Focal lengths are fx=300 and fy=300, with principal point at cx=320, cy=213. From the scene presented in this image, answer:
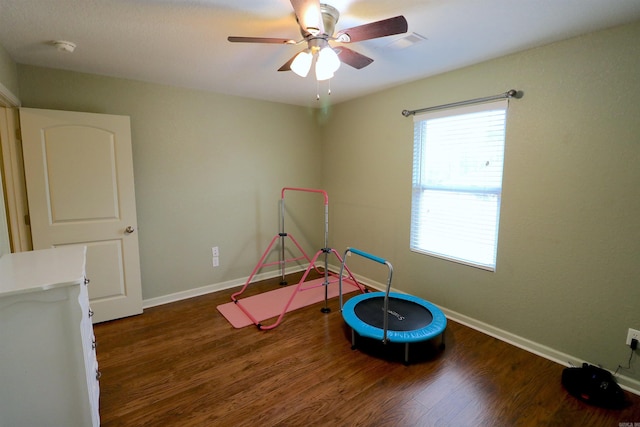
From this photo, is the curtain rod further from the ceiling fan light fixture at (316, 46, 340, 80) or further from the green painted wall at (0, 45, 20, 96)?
the green painted wall at (0, 45, 20, 96)

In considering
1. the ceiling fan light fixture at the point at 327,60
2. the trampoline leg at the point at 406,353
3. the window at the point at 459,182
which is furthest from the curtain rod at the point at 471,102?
the trampoline leg at the point at 406,353

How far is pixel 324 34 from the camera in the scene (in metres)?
Answer: 1.67

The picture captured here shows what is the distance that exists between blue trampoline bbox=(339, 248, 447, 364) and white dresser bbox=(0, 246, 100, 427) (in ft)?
5.75

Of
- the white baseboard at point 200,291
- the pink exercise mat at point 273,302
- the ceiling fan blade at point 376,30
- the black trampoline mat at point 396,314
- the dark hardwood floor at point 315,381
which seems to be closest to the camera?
the ceiling fan blade at point 376,30

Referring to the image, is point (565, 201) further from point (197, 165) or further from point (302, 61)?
point (197, 165)

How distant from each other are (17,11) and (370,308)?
315 centimetres

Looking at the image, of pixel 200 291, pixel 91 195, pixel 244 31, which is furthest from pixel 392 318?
pixel 91 195

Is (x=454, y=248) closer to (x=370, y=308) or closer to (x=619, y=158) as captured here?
(x=370, y=308)

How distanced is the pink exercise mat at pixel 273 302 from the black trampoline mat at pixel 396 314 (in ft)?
2.28

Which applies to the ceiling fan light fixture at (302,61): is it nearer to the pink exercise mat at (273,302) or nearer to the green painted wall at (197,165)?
the green painted wall at (197,165)

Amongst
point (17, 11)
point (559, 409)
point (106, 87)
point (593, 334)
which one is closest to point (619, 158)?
point (593, 334)

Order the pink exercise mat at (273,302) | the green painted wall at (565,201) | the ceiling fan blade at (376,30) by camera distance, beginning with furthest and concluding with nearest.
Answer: the pink exercise mat at (273,302) → the green painted wall at (565,201) → the ceiling fan blade at (376,30)

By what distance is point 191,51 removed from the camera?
225 centimetres

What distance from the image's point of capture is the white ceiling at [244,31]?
1.65m
